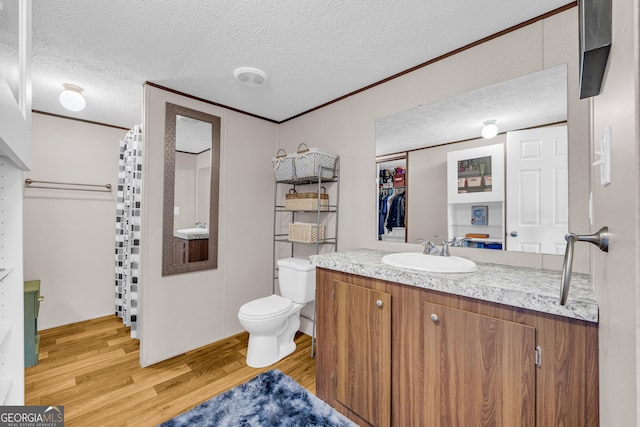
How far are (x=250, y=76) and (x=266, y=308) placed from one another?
1873 millimetres

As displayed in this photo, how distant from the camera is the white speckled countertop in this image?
37.1 inches

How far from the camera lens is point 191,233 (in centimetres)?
253

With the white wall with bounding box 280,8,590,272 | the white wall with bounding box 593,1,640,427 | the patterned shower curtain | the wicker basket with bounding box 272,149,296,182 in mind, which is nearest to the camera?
the white wall with bounding box 593,1,640,427

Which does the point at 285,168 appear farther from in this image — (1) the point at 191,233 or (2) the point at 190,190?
(1) the point at 191,233

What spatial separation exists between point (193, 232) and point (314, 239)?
113 cm

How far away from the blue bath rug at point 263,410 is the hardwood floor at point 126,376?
9 centimetres

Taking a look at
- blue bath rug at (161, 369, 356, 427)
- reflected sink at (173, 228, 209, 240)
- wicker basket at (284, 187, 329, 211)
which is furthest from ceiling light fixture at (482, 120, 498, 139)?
reflected sink at (173, 228, 209, 240)

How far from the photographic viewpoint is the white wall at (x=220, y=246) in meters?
2.27

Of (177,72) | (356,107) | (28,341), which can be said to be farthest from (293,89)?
(28,341)

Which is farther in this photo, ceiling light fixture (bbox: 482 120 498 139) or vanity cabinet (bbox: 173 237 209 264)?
vanity cabinet (bbox: 173 237 209 264)

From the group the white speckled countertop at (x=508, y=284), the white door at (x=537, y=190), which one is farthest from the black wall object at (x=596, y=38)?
the white door at (x=537, y=190)

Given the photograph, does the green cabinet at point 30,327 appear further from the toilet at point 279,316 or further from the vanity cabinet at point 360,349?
the vanity cabinet at point 360,349

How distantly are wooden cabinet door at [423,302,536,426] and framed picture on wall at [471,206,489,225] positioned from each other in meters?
0.70

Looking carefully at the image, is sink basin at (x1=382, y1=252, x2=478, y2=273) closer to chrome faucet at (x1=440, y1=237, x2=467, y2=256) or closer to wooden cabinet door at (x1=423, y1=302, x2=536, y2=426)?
chrome faucet at (x1=440, y1=237, x2=467, y2=256)
